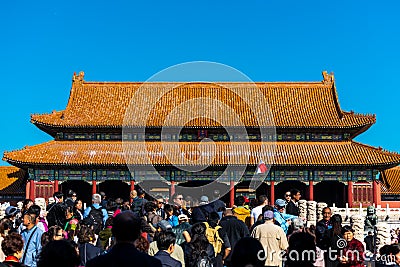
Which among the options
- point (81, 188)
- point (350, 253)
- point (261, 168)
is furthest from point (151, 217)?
point (81, 188)

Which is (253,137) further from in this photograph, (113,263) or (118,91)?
(113,263)

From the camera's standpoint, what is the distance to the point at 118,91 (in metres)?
39.6

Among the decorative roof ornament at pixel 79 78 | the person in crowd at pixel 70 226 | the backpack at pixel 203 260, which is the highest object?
the decorative roof ornament at pixel 79 78

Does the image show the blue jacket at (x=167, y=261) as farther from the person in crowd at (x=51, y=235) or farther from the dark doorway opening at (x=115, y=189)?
the dark doorway opening at (x=115, y=189)

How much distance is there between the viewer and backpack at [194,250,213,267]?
26.7ft

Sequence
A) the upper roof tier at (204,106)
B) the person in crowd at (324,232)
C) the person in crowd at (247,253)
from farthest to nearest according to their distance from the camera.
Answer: the upper roof tier at (204,106), the person in crowd at (324,232), the person in crowd at (247,253)

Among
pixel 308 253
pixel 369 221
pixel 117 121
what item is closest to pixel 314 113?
pixel 117 121

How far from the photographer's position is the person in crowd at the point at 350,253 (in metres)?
7.59

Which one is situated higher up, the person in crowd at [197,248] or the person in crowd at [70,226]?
the person in crowd at [70,226]

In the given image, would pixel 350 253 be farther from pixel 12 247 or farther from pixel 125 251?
pixel 12 247

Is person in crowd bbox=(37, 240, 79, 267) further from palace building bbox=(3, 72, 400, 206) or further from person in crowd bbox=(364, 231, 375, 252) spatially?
palace building bbox=(3, 72, 400, 206)

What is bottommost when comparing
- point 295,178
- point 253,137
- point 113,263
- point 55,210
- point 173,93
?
point 113,263

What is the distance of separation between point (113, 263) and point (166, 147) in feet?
102

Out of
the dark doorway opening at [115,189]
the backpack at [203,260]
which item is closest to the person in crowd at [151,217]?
the backpack at [203,260]
